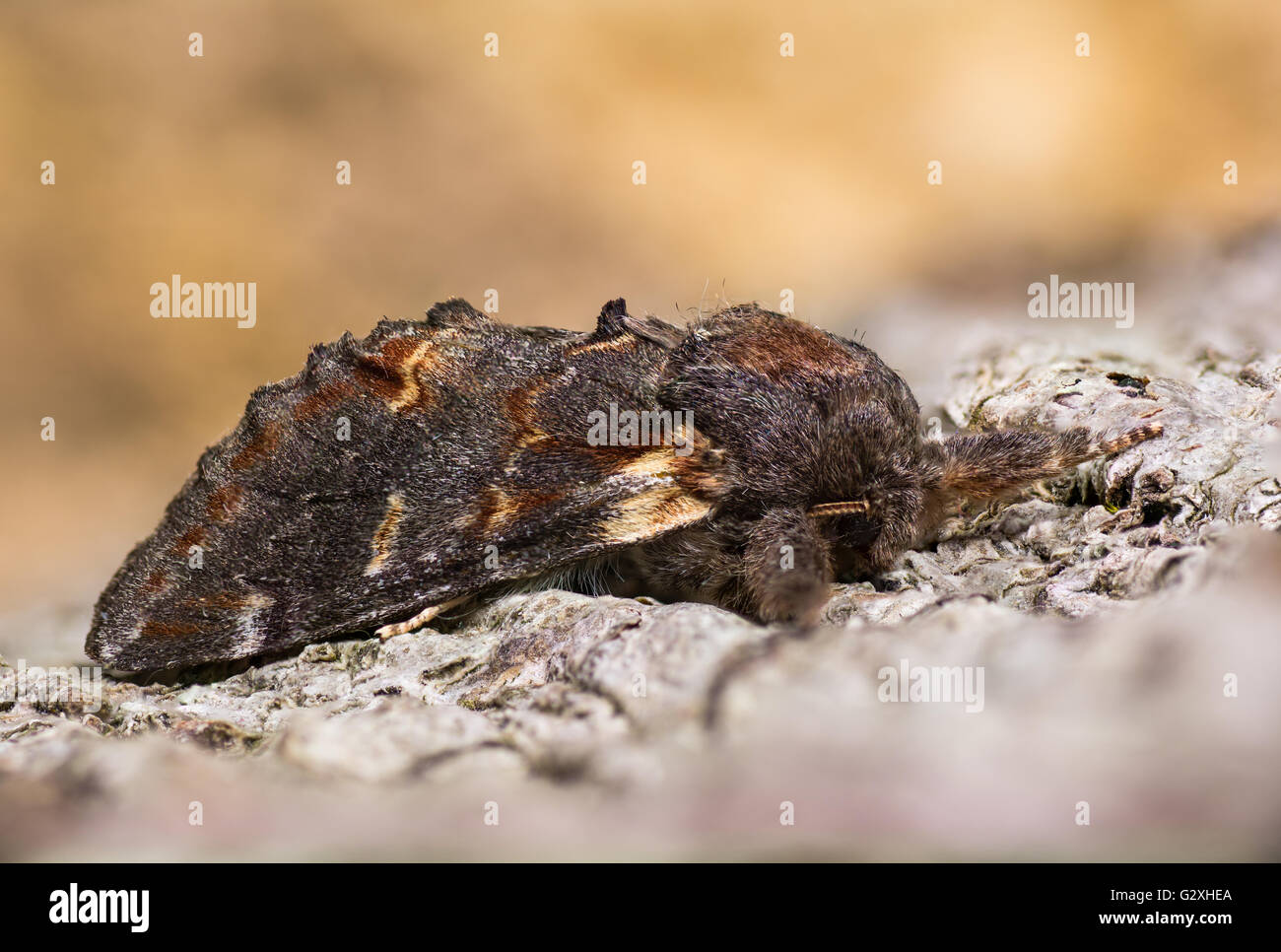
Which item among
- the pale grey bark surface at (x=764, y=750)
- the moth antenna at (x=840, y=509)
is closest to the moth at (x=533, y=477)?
the moth antenna at (x=840, y=509)

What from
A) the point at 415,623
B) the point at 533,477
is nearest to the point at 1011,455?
the point at 533,477

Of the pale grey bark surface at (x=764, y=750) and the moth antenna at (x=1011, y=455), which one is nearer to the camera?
the pale grey bark surface at (x=764, y=750)

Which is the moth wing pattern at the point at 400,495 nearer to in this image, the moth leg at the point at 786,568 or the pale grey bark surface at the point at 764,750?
the moth leg at the point at 786,568

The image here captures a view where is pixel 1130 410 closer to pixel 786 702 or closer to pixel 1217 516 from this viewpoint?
pixel 1217 516

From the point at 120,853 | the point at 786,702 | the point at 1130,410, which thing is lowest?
the point at 120,853

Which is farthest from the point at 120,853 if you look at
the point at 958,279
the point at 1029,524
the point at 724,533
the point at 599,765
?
the point at 958,279

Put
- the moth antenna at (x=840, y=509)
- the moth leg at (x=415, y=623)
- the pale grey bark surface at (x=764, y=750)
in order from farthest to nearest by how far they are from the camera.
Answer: the moth leg at (x=415, y=623) → the moth antenna at (x=840, y=509) → the pale grey bark surface at (x=764, y=750)

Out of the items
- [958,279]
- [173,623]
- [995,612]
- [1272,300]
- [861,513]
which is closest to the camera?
[995,612]

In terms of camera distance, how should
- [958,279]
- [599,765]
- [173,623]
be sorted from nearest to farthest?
[599,765], [173,623], [958,279]
